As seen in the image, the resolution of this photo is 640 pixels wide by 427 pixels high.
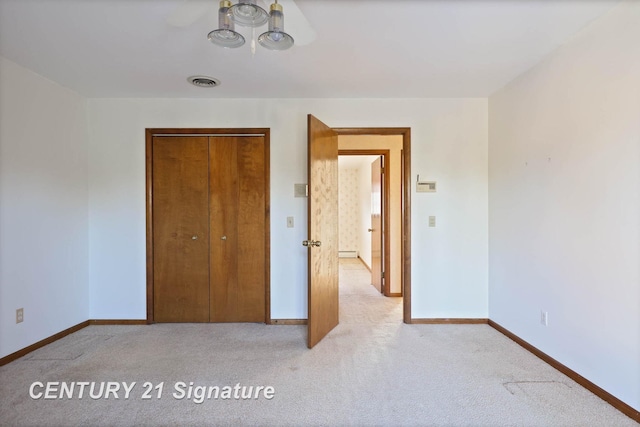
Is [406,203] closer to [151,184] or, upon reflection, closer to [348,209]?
[151,184]

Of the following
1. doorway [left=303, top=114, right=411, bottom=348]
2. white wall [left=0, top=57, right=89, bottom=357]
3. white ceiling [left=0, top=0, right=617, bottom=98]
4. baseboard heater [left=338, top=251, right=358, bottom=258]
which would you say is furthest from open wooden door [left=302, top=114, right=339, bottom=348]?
baseboard heater [left=338, top=251, right=358, bottom=258]

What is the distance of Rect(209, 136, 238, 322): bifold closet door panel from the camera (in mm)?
3305

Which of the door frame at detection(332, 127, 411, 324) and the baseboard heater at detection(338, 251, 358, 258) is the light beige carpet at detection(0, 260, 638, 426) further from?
the baseboard heater at detection(338, 251, 358, 258)

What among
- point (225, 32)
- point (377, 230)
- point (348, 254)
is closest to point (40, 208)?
point (225, 32)

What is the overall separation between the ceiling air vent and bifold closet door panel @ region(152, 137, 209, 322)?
59 centimetres

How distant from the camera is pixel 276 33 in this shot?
154cm

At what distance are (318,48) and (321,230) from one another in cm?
145

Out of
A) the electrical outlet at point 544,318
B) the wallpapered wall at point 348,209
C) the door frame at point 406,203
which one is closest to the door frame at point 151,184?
the door frame at point 406,203

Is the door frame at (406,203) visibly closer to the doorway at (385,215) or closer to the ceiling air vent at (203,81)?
the doorway at (385,215)

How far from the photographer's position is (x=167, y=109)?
10.7 feet

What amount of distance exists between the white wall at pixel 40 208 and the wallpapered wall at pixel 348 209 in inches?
231

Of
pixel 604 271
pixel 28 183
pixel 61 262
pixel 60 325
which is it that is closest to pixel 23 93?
pixel 28 183

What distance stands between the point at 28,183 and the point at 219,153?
153 centimetres

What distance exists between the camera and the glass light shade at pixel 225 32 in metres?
1.48
